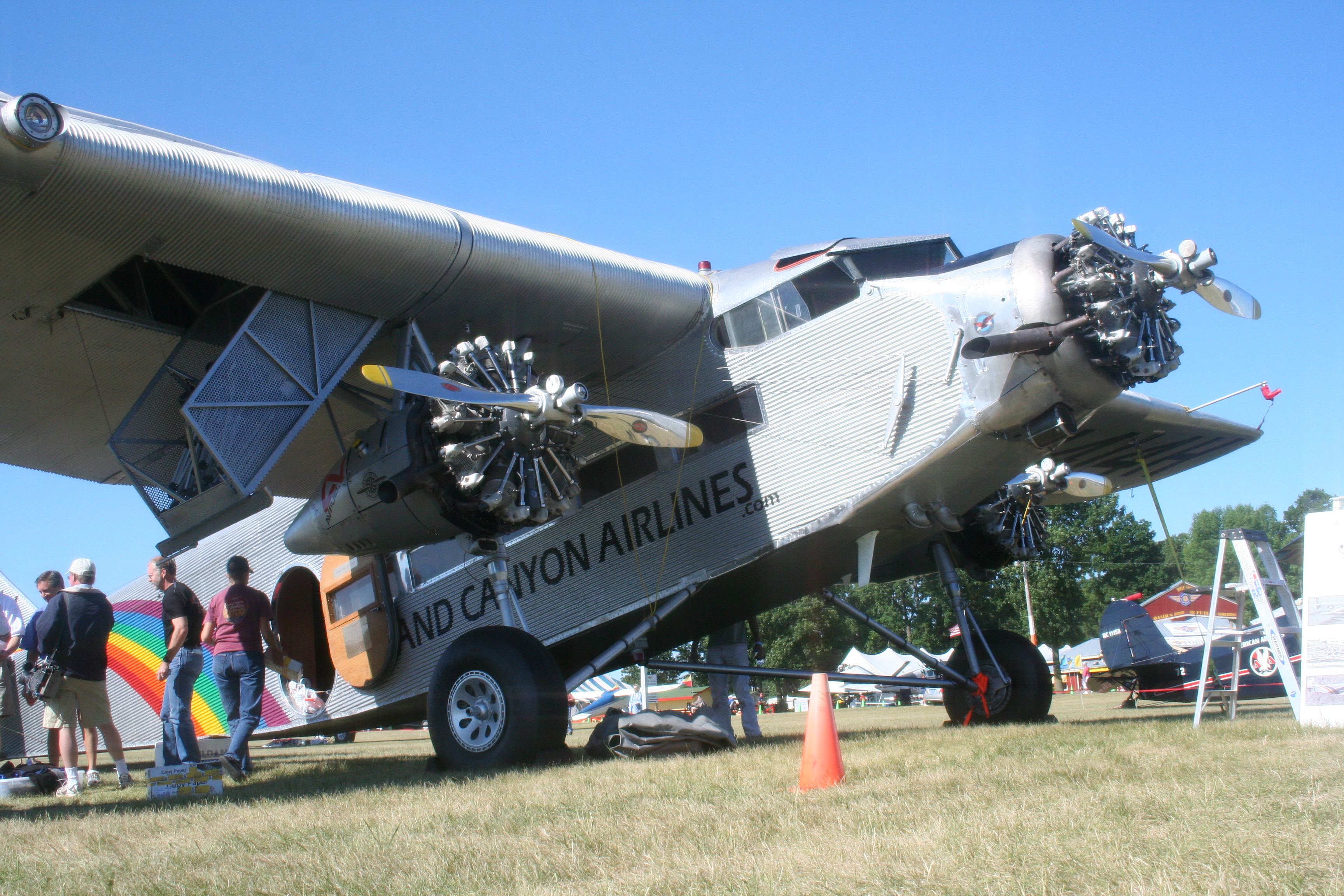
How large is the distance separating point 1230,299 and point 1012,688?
14.8ft

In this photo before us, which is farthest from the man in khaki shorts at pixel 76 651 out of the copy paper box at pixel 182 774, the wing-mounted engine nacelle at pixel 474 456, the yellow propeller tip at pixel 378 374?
the yellow propeller tip at pixel 378 374

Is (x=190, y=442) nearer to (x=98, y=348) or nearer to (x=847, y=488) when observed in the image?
(x=98, y=348)

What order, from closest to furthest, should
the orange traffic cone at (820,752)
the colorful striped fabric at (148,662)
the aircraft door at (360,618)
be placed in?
the orange traffic cone at (820,752)
the aircraft door at (360,618)
the colorful striped fabric at (148,662)

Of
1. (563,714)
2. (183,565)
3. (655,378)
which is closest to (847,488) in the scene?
(655,378)

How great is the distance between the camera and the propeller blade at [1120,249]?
24.3 feet

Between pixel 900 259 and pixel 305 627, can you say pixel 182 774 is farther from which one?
pixel 900 259

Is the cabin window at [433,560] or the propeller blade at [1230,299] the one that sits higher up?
the propeller blade at [1230,299]

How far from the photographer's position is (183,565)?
14.1 meters

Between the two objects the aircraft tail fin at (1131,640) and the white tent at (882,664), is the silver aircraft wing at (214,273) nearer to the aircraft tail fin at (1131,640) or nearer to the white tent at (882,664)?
the aircraft tail fin at (1131,640)

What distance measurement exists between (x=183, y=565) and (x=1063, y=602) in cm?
4072

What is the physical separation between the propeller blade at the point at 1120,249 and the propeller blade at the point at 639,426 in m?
3.52

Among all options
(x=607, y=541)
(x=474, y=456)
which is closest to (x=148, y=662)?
(x=607, y=541)

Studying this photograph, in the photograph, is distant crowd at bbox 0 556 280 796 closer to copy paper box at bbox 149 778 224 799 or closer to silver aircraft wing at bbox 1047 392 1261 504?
copy paper box at bbox 149 778 224 799

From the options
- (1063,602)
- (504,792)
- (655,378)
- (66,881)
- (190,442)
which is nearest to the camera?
(66,881)
